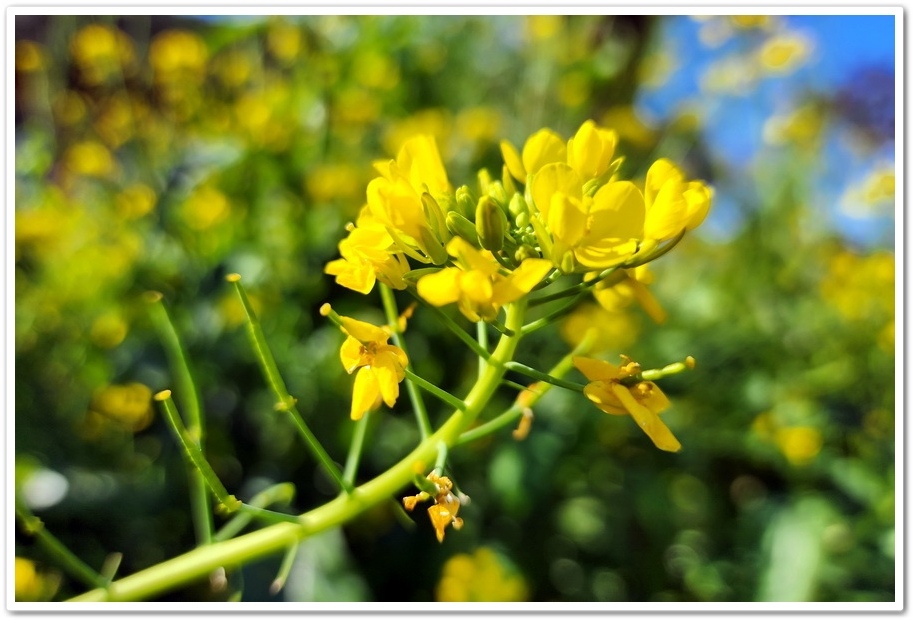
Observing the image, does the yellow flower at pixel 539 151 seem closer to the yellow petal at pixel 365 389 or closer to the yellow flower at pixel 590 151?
the yellow flower at pixel 590 151

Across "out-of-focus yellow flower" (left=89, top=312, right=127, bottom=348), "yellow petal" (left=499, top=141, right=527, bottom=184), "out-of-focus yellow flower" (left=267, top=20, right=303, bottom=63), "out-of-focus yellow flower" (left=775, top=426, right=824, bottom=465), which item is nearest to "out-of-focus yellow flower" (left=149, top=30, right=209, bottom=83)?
"out-of-focus yellow flower" (left=267, top=20, right=303, bottom=63)

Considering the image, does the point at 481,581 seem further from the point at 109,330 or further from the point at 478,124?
the point at 478,124

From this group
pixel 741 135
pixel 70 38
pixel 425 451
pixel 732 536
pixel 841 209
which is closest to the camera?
pixel 425 451

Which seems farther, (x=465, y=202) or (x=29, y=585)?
(x=29, y=585)

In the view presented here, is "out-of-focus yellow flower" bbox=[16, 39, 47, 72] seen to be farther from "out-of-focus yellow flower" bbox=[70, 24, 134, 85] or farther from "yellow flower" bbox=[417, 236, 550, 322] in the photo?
"yellow flower" bbox=[417, 236, 550, 322]

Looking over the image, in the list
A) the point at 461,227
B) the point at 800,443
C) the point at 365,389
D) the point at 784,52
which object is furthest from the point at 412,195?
the point at 784,52

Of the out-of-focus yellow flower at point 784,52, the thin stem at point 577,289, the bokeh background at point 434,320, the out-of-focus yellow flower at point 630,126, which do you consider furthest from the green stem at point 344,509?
the out-of-focus yellow flower at point 630,126

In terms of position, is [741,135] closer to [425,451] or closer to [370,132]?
[370,132]
